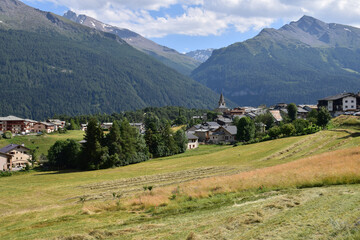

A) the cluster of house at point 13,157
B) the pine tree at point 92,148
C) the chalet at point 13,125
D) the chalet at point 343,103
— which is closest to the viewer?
the pine tree at point 92,148

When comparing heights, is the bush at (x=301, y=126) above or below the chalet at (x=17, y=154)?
above

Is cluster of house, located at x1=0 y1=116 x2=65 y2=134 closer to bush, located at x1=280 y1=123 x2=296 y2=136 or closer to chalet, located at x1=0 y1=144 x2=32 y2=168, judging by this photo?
chalet, located at x1=0 y1=144 x2=32 y2=168

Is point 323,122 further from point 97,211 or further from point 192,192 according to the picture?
point 97,211

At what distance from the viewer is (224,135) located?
108 m

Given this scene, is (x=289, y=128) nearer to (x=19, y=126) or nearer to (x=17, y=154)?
(x=17, y=154)

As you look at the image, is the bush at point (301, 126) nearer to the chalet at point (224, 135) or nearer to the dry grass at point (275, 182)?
the chalet at point (224, 135)

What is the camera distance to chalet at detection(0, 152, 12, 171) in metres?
88.6

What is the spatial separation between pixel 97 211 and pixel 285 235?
15.6 metres

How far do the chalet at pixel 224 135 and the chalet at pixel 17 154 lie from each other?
60041mm

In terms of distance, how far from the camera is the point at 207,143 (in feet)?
Result: 363

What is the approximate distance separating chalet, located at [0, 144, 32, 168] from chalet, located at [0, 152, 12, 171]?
98 centimetres

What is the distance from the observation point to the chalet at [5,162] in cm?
8856

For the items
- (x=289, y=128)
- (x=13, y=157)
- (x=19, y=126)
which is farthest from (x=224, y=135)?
(x=19, y=126)

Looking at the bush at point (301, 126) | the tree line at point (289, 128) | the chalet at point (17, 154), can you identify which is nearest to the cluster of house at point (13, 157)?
the chalet at point (17, 154)
